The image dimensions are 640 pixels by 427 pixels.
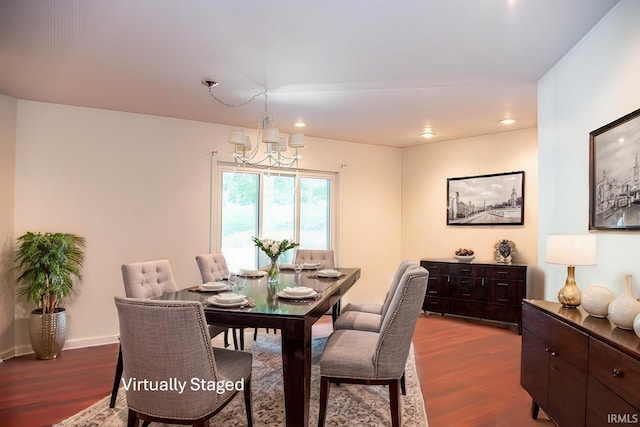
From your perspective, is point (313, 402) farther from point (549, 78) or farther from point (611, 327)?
point (549, 78)

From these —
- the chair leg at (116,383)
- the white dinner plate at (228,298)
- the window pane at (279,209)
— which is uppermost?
the window pane at (279,209)

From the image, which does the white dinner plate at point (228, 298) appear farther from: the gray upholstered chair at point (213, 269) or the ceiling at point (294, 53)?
the ceiling at point (294, 53)

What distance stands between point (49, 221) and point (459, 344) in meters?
4.41

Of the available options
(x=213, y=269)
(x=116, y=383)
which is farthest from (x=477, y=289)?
(x=116, y=383)

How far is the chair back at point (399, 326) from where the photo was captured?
2145 millimetres

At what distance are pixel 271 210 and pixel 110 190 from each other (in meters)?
1.97

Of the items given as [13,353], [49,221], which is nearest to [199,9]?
[49,221]

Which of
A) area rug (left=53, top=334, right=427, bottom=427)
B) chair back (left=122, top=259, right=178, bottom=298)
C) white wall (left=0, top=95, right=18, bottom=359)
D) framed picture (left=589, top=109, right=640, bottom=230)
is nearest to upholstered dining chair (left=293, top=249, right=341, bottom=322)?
area rug (left=53, top=334, right=427, bottom=427)

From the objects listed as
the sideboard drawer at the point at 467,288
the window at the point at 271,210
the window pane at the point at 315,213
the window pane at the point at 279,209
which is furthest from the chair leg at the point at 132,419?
the sideboard drawer at the point at 467,288

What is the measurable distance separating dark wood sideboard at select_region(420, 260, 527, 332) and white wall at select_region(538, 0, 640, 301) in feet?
5.43

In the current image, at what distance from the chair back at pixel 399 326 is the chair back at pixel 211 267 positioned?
6.07 feet

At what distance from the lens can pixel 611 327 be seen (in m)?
1.86

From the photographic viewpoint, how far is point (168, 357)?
1767mm

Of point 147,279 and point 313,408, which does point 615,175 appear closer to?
point 313,408
